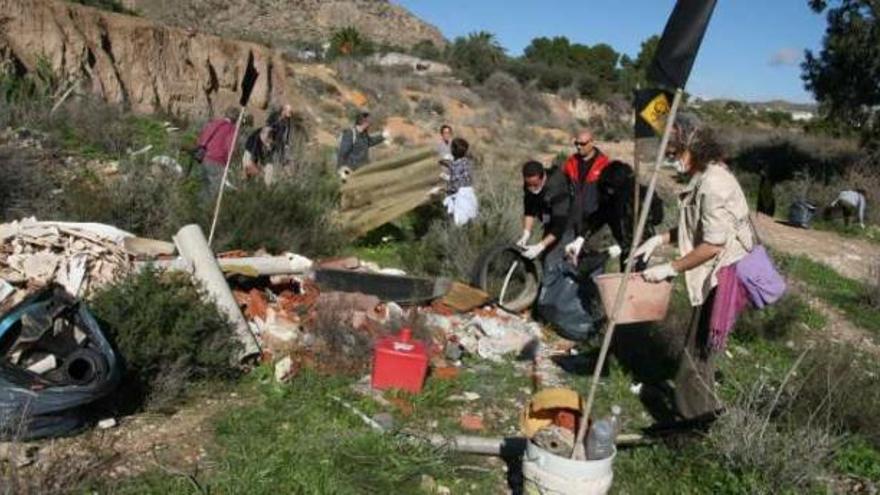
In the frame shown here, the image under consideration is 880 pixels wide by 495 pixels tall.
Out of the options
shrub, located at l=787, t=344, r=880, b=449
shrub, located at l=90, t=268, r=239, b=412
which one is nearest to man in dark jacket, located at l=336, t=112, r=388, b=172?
shrub, located at l=90, t=268, r=239, b=412

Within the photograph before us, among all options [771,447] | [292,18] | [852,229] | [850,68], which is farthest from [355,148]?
[292,18]

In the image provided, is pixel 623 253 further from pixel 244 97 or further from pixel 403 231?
pixel 403 231

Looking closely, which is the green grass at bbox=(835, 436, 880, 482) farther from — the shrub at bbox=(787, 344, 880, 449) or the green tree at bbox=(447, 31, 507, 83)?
the green tree at bbox=(447, 31, 507, 83)

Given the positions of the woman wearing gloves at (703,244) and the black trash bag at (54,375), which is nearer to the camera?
the black trash bag at (54,375)

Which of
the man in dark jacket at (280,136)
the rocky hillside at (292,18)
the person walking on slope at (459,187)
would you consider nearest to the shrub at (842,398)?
the person walking on slope at (459,187)

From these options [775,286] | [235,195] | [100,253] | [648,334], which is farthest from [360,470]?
[235,195]

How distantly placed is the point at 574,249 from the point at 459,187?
3.35 meters

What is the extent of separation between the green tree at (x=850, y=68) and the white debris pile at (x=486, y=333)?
736 inches

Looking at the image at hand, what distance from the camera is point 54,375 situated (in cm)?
402

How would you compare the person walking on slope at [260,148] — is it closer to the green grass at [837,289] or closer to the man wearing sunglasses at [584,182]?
the man wearing sunglasses at [584,182]

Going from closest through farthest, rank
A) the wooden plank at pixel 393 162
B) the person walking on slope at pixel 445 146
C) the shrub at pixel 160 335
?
the shrub at pixel 160 335, the wooden plank at pixel 393 162, the person walking on slope at pixel 445 146

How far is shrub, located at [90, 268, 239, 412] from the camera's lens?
4.71 m

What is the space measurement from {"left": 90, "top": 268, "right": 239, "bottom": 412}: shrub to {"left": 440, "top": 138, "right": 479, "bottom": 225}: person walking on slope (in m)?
4.40

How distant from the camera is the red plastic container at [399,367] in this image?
5.21 m
